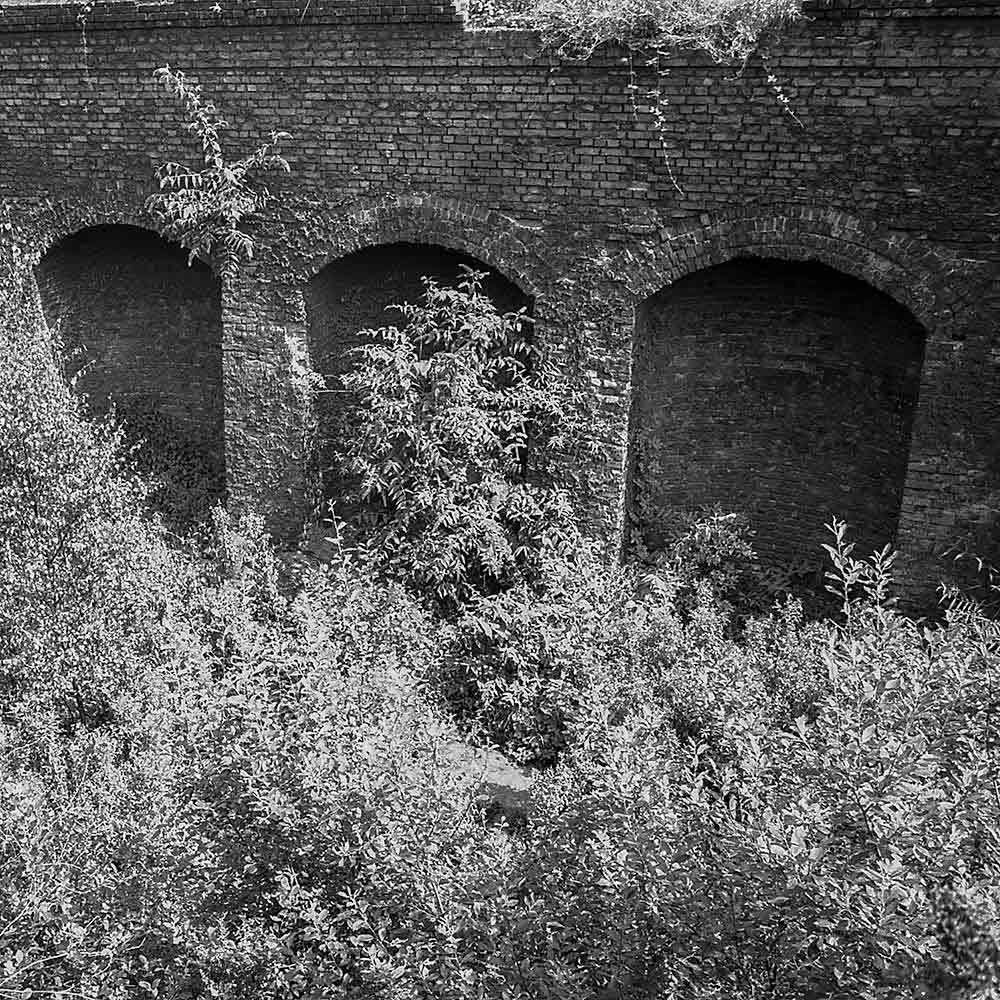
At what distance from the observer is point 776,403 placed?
761cm

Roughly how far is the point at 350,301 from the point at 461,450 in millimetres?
1979

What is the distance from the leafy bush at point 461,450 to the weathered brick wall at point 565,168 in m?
0.40

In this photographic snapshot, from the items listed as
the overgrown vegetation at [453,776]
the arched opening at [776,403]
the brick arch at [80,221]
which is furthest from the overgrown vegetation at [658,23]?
the brick arch at [80,221]

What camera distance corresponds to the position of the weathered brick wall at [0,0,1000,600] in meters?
6.14

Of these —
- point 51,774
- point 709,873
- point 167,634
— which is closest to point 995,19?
point 709,873

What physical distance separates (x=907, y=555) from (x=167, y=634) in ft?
17.3

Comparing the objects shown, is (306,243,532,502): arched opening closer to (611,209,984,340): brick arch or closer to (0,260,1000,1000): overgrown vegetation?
(0,260,1000,1000): overgrown vegetation

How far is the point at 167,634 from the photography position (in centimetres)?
664

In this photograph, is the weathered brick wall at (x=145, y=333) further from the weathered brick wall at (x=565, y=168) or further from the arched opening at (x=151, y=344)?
the weathered brick wall at (x=565, y=168)

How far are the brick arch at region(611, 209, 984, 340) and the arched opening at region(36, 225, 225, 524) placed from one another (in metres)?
4.48

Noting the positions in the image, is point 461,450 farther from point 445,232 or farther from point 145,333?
point 145,333

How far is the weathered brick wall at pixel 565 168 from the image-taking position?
6.14 meters

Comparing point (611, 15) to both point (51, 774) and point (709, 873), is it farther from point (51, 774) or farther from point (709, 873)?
point (51, 774)

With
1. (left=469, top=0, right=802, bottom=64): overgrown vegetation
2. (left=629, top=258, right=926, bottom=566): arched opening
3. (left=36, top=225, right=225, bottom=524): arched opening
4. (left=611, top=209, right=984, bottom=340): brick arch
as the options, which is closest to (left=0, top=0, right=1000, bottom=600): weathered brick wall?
(left=611, top=209, right=984, bottom=340): brick arch
